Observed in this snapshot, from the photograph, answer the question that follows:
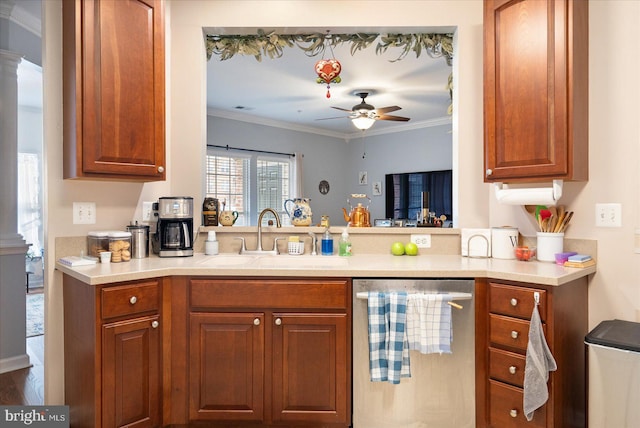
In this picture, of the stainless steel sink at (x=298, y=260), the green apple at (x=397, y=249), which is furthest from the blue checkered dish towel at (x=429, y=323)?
the green apple at (x=397, y=249)

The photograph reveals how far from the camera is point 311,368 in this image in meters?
2.02

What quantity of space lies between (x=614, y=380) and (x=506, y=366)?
0.40 meters

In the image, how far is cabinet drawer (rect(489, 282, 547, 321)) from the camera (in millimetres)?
1817

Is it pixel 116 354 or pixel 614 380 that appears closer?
pixel 614 380

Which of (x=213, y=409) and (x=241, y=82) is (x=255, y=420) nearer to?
(x=213, y=409)

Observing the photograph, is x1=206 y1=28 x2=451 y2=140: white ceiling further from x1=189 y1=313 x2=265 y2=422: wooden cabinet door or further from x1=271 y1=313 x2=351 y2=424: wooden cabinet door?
x1=189 y1=313 x2=265 y2=422: wooden cabinet door

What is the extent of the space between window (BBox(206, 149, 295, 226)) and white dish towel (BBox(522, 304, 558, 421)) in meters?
5.08

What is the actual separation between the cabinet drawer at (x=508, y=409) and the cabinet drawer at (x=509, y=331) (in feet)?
0.63

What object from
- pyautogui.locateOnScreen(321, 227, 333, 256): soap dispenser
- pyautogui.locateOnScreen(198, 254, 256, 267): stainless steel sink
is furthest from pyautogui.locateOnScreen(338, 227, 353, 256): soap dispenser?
pyautogui.locateOnScreen(198, 254, 256, 267): stainless steel sink

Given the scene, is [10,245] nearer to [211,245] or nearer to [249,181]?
[211,245]

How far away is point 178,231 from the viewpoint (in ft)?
7.90

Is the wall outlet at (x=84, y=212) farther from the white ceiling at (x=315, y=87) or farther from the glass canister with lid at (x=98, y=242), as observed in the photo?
the white ceiling at (x=315, y=87)

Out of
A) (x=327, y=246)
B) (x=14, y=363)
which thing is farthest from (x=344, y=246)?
(x=14, y=363)

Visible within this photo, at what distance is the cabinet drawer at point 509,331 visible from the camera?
73.2 inches
